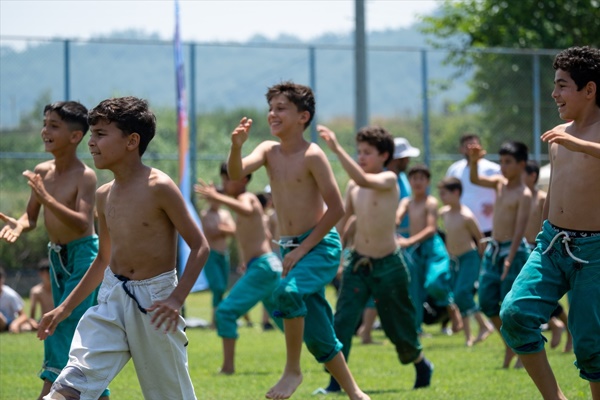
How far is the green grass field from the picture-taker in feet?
26.2

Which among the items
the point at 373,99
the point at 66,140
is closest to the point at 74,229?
the point at 66,140

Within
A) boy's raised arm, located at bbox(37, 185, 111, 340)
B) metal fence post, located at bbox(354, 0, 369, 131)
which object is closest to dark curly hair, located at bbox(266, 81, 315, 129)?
boy's raised arm, located at bbox(37, 185, 111, 340)

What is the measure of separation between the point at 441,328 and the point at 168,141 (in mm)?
6463

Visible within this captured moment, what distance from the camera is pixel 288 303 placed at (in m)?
6.92

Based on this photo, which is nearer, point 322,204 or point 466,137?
point 322,204

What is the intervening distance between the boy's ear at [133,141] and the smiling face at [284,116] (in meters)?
1.85

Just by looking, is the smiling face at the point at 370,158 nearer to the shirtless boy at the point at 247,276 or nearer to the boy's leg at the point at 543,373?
the shirtless boy at the point at 247,276

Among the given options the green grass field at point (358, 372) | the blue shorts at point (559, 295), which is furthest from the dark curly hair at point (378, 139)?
the blue shorts at point (559, 295)

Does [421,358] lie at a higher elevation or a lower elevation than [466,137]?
lower

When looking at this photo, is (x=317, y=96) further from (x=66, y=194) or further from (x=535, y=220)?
(x=66, y=194)

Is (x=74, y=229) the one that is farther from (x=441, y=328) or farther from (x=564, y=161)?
(x=441, y=328)

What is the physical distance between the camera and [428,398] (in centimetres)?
759

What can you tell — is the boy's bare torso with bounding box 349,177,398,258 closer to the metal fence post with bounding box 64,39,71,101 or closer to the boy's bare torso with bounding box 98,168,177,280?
the boy's bare torso with bounding box 98,168,177,280

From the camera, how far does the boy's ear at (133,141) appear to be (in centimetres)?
567
